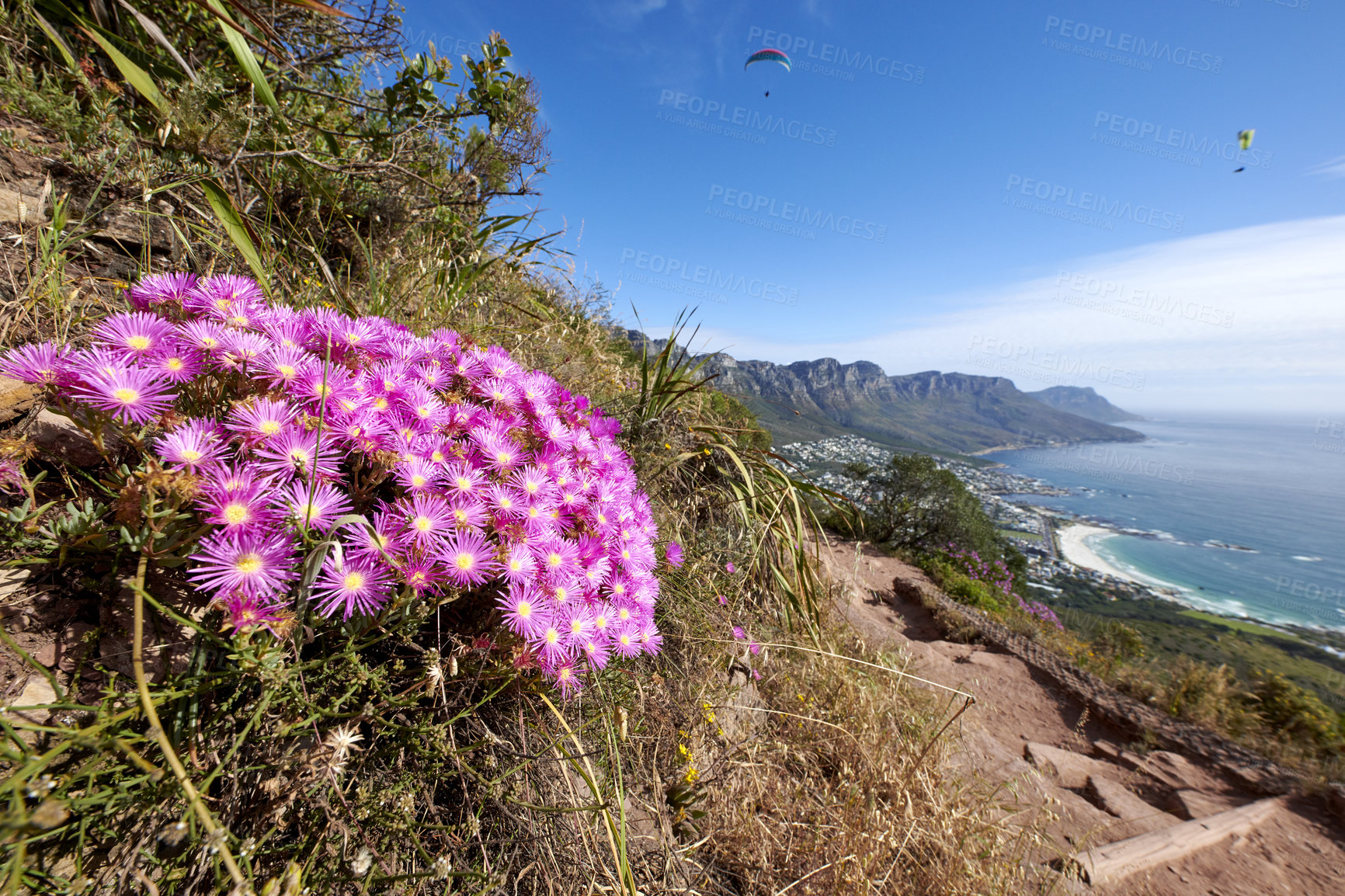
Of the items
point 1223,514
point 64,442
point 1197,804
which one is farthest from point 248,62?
point 1223,514

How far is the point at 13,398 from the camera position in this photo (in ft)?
3.63

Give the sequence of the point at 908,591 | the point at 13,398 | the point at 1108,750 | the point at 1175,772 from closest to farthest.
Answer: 1. the point at 13,398
2. the point at 1175,772
3. the point at 1108,750
4. the point at 908,591

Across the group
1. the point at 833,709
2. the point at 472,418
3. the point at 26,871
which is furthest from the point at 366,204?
the point at 833,709

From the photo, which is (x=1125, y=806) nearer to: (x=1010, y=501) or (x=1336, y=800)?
(x=1336, y=800)

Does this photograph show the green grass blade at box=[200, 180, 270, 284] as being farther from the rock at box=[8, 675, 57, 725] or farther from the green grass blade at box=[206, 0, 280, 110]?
the rock at box=[8, 675, 57, 725]

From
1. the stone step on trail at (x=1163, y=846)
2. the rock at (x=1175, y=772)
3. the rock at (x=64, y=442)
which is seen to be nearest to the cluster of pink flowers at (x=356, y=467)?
the rock at (x=64, y=442)

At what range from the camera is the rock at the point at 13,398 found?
109 centimetres

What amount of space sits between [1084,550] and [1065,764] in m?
56.8

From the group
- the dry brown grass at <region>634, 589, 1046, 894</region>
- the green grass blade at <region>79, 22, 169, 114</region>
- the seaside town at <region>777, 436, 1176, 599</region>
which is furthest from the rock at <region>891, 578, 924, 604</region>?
the green grass blade at <region>79, 22, 169, 114</region>

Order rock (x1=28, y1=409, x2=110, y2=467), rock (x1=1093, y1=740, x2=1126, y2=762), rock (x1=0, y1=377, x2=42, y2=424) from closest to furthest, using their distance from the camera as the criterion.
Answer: rock (x1=28, y1=409, x2=110, y2=467) < rock (x1=0, y1=377, x2=42, y2=424) < rock (x1=1093, y1=740, x2=1126, y2=762)

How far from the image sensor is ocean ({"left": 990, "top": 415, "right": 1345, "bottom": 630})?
43.0 meters

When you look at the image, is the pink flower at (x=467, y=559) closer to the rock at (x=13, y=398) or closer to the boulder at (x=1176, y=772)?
the rock at (x=13, y=398)

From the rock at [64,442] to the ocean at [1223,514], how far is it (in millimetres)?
51365

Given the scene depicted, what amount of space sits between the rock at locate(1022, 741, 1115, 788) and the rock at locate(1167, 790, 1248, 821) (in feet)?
1.44
